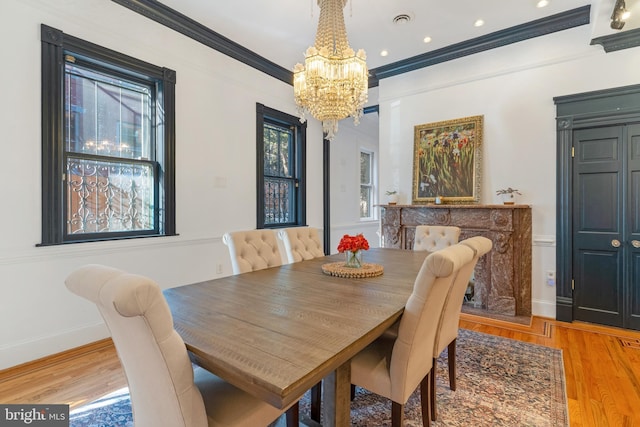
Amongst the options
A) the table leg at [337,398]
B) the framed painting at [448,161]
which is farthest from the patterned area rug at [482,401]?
the framed painting at [448,161]

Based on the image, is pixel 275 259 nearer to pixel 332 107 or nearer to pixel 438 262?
pixel 332 107

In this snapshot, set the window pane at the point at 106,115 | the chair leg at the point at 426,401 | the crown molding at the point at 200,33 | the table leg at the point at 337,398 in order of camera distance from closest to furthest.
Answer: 1. the table leg at the point at 337,398
2. the chair leg at the point at 426,401
3. the window pane at the point at 106,115
4. the crown molding at the point at 200,33

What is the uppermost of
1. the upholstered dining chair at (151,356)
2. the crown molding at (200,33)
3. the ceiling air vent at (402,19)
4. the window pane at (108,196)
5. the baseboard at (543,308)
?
the ceiling air vent at (402,19)

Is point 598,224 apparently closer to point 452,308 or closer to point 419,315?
point 452,308

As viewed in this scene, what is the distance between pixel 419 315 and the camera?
1.37 metres

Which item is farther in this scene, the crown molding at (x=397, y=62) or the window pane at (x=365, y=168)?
the window pane at (x=365, y=168)

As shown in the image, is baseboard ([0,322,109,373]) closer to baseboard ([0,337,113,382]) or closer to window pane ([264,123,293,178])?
baseboard ([0,337,113,382])

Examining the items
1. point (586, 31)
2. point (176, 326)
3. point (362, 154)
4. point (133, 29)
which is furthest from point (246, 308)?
point (362, 154)

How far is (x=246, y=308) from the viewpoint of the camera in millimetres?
1473

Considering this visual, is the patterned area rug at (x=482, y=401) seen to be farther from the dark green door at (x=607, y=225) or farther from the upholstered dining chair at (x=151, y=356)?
the dark green door at (x=607, y=225)

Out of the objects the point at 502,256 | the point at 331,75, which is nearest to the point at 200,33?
the point at 331,75

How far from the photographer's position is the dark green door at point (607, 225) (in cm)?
308

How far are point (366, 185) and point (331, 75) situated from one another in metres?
4.78

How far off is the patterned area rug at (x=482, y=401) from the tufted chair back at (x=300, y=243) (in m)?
1.14
